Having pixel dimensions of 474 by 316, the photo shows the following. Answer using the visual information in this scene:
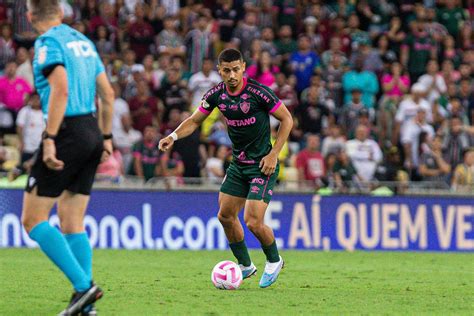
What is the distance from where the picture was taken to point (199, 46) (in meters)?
21.6

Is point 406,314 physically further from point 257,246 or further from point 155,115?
point 155,115

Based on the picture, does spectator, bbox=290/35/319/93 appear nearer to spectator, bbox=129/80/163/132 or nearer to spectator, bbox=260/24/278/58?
spectator, bbox=260/24/278/58

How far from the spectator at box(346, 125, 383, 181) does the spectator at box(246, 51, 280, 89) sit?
2031 millimetres

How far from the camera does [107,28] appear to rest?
72.2 ft

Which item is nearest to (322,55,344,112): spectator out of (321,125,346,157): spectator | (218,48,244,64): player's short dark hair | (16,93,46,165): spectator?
(321,125,346,157): spectator

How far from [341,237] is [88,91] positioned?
968cm

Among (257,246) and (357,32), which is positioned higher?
(357,32)

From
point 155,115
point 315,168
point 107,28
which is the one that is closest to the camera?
point 315,168

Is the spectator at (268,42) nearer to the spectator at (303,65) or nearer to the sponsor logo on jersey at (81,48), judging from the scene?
the spectator at (303,65)

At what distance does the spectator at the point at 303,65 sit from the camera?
70.7ft

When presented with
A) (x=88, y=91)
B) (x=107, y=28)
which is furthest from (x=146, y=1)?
(x=88, y=91)

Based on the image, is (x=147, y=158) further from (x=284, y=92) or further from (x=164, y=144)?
(x=164, y=144)

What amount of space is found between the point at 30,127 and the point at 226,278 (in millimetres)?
9246

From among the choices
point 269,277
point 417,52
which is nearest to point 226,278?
point 269,277
